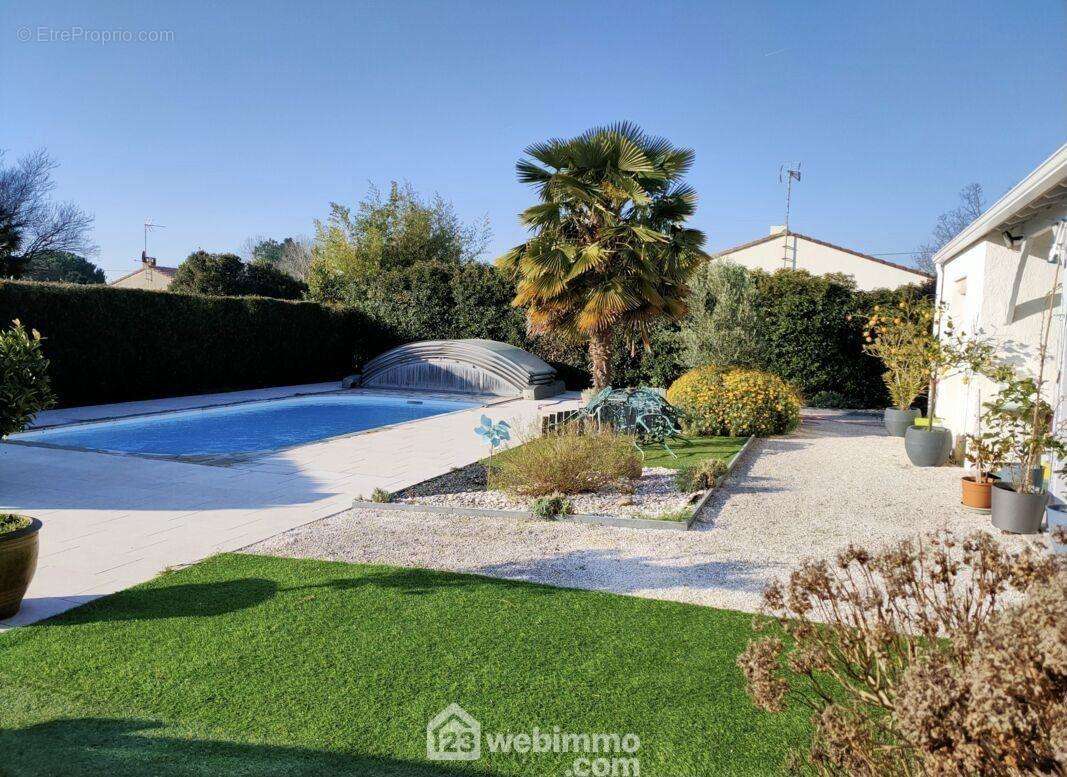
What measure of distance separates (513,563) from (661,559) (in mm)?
1263

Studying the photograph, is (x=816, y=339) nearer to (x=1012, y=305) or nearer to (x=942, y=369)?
(x=942, y=369)

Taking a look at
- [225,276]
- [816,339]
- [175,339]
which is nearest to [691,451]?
[816,339]

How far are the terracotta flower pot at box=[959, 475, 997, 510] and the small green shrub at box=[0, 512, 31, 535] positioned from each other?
861cm

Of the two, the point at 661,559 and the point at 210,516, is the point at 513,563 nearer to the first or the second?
the point at 661,559

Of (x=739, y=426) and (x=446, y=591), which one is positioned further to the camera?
(x=739, y=426)

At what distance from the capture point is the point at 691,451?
1080 cm

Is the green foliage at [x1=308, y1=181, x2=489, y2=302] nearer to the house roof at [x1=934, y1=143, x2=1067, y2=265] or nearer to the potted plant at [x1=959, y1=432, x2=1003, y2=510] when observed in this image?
the house roof at [x1=934, y1=143, x2=1067, y2=265]

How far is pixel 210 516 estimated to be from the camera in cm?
704

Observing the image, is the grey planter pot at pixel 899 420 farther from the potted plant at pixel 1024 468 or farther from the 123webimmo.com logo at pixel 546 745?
the 123webimmo.com logo at pixel 546 745

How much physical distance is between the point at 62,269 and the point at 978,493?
5533cm

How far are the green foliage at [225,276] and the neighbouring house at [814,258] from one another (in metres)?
22.6

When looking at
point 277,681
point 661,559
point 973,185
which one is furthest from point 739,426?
point 973,185

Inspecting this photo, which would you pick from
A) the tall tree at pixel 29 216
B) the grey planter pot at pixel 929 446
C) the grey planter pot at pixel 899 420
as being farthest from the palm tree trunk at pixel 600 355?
the tall tree at pixel 29 216

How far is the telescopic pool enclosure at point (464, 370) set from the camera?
60.6 feet
